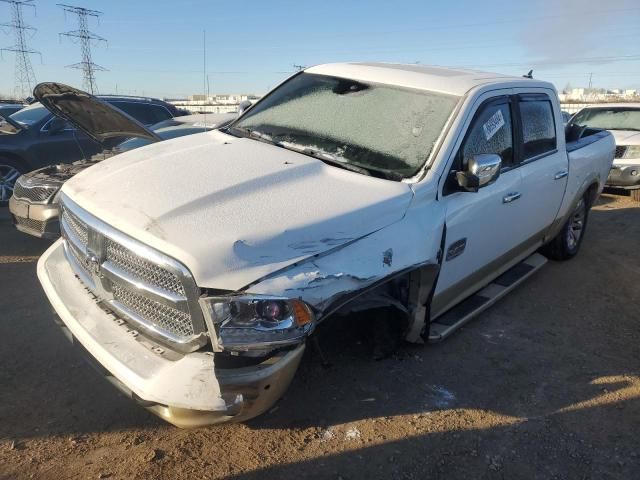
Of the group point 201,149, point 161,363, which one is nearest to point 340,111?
point 201,149

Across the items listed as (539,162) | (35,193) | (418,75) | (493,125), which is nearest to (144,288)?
(418,75)

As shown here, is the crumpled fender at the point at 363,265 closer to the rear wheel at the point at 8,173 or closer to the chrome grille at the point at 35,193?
the chrome grille at the point at 35,193

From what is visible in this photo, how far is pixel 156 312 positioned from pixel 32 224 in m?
3.64

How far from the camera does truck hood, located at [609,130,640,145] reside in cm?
998

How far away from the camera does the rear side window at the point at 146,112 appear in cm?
938

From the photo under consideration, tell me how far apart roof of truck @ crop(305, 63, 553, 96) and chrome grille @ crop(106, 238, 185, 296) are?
227 centimetres

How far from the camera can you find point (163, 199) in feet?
8.22

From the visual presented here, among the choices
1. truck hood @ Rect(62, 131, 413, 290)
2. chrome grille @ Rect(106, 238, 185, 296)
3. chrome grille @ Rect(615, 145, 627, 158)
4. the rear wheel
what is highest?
truck hood @ Rect(62, 131, 413, 290)

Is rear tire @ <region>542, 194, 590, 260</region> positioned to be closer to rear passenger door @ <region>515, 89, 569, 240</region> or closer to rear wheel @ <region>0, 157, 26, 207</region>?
rear passenger door @ <region>515, 89, 569, 240</region>

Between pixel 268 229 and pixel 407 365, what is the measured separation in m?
1.69

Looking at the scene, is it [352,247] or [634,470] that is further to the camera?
[634,470]

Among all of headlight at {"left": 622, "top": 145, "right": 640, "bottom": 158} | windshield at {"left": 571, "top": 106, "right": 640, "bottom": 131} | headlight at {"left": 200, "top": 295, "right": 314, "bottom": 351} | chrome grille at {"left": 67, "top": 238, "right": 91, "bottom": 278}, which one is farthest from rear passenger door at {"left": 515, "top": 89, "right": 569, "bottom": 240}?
windshield at {"left": 571, "top": 106, "right": 640, "bottom": 131}

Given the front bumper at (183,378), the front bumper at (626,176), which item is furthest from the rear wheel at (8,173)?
the front bumper at (626,176)

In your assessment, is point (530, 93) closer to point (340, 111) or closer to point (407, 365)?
point (340, 111)
